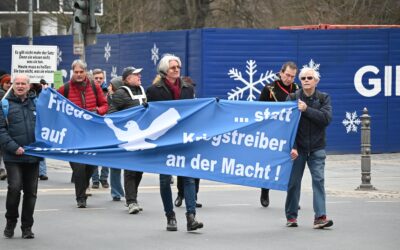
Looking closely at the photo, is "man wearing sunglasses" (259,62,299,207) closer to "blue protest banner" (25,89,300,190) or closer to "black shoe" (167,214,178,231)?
"blue protest banner" (25,89,300,190)

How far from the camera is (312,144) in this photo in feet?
40.6

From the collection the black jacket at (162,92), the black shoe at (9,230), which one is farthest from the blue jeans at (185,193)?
the black shoe at (9,230)

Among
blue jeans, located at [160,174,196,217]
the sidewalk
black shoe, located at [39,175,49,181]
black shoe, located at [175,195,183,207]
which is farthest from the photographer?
black shoe, located at [39,175,49,181]

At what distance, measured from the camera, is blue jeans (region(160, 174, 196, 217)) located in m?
11.9

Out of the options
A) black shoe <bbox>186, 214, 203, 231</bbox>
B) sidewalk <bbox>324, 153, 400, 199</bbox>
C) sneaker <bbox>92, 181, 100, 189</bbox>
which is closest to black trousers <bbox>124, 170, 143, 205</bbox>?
black shoe <bbox>186, 214, 203, 231</bbox>

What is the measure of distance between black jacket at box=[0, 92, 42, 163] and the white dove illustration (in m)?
1.03

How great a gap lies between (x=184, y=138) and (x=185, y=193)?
672 millimetres

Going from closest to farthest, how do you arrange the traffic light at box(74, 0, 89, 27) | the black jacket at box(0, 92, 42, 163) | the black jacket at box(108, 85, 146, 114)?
the black jacket at box(0, 92, 42, 163) → the black jacket at box(108, 85, 146, 114) → the traffic light at box(74, 0, 89, 27)

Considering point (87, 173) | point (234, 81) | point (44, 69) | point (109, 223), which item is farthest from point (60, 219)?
point (44, 69)

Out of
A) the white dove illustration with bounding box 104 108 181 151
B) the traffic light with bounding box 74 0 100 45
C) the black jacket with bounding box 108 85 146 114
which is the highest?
the traffic light with bounding box 74 0 100 45

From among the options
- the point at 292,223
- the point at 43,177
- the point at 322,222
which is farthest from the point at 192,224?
the point at 43,177

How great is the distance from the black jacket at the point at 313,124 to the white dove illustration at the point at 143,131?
1427 millimetres

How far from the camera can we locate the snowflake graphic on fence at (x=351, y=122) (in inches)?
984

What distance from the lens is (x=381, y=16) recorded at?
1497 inches
